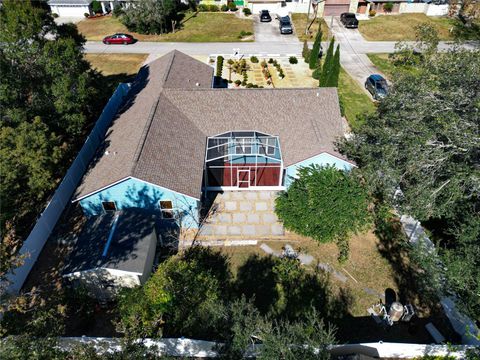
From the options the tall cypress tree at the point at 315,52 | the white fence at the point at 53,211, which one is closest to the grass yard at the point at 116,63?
the white fence at the point at 53,211

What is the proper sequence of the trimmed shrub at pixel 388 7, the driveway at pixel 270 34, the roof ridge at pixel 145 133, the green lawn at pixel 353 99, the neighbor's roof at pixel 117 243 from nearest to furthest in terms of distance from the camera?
1. the neighbor's roof at pixel 117 243
2. the roof ridge at pixel 145 133
3. the green lawn at pixel 353 99
4. the driveway at pixel 270 34
5. the trimmed shrub at pixel 388 7

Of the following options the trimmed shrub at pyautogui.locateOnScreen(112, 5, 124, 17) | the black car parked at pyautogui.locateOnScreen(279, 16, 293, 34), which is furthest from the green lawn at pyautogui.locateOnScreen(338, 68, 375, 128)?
the trimmed shrub at pyautogui.locateOnScreen(112, 5, 124, 17)

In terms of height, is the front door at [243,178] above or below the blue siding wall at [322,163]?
below

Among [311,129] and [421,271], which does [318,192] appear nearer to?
[311,129]

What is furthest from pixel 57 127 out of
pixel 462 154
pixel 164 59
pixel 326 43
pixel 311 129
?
pixel 326 43

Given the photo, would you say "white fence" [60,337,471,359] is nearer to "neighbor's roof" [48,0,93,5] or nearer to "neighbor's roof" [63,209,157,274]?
"neighbor's roof" [63,209,157,274]

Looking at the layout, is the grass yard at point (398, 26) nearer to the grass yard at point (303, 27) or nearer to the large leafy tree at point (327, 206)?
the grass yard at point (303, 27)

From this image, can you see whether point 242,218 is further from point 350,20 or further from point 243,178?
point 350,20

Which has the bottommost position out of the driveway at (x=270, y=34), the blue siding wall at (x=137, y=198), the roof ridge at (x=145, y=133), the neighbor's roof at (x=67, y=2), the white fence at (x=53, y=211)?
the white fence at (x=53, y=211)
